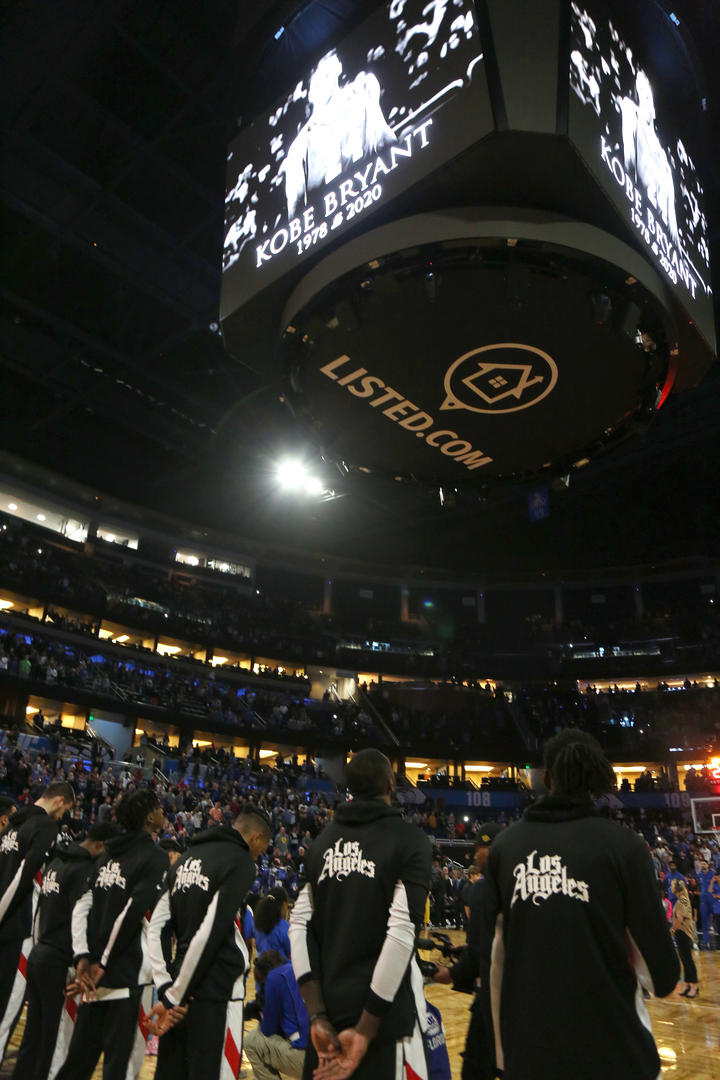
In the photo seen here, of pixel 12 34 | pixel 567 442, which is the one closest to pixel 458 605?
pixel 12 34

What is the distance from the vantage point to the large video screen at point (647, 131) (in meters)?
4.10

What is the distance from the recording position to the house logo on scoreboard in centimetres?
480

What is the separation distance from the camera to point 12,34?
11664mm

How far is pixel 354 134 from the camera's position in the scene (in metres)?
4.50

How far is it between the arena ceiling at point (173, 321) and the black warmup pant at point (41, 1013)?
413 centimetres

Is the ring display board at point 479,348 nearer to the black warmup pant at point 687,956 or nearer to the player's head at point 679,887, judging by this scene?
the player's head at point 679,887

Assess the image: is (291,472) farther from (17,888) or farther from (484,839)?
(484,839)

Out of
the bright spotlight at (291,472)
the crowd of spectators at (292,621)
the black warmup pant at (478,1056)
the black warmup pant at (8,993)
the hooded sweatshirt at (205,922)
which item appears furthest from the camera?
the crowd of spectators at (292,621)

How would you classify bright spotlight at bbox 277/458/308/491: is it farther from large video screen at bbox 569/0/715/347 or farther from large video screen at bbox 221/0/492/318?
large video screen at bbox 569/0/715/347

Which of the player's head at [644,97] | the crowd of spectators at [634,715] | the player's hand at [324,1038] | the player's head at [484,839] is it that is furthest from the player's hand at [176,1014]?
the crowd of spectators at [634,715]

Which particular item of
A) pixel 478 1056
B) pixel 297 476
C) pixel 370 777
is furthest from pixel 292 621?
pixel 370 777

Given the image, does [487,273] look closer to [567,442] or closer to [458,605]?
[567,442]

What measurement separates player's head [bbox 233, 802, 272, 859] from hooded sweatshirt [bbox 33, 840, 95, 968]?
1264mm

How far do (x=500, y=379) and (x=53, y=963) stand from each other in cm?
458
